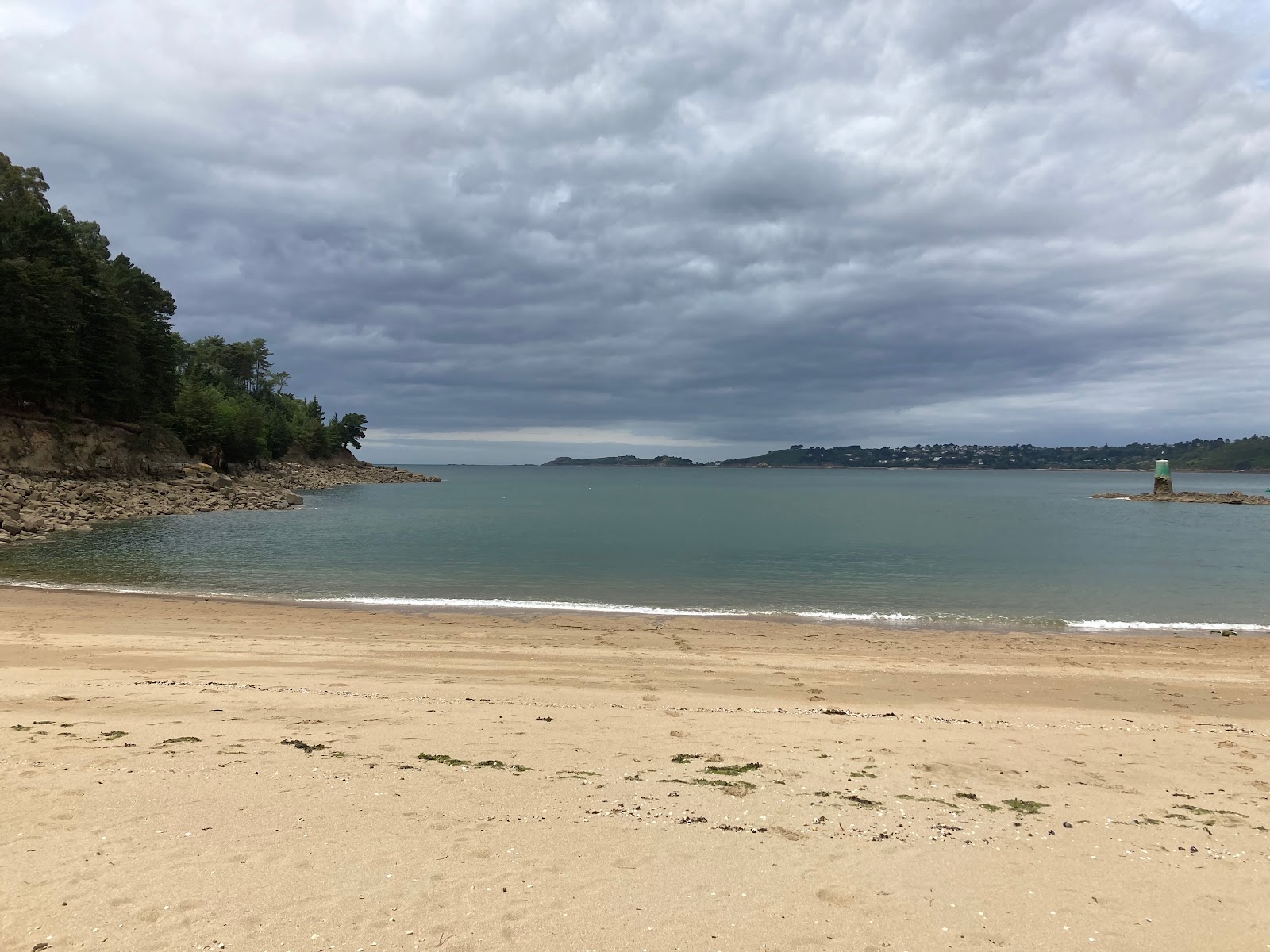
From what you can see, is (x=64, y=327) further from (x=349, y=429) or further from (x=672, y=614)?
(x=349, y=429)

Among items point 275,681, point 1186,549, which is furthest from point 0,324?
point 1186,549

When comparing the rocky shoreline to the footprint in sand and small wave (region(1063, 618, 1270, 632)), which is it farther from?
small wave (region(1063, 618, 1270, 632))

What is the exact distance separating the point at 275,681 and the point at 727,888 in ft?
27.4

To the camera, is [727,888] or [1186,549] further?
[1186,549]

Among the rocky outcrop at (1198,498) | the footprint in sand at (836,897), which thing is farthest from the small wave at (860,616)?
the rocky outcrop at (1198,498)

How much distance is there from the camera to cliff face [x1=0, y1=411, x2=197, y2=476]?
154 ft

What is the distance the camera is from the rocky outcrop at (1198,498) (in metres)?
87.9

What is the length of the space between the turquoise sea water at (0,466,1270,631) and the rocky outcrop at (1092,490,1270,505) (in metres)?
44.5

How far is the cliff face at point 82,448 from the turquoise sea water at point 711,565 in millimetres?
12200

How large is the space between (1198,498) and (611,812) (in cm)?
11649

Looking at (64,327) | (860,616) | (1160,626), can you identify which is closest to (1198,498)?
(1160,626)

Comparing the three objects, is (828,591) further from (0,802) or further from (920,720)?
(0,802)

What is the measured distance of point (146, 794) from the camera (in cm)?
552

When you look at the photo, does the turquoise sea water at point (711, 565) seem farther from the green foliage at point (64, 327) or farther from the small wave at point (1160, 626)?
the green foliage at point (64, 327)
